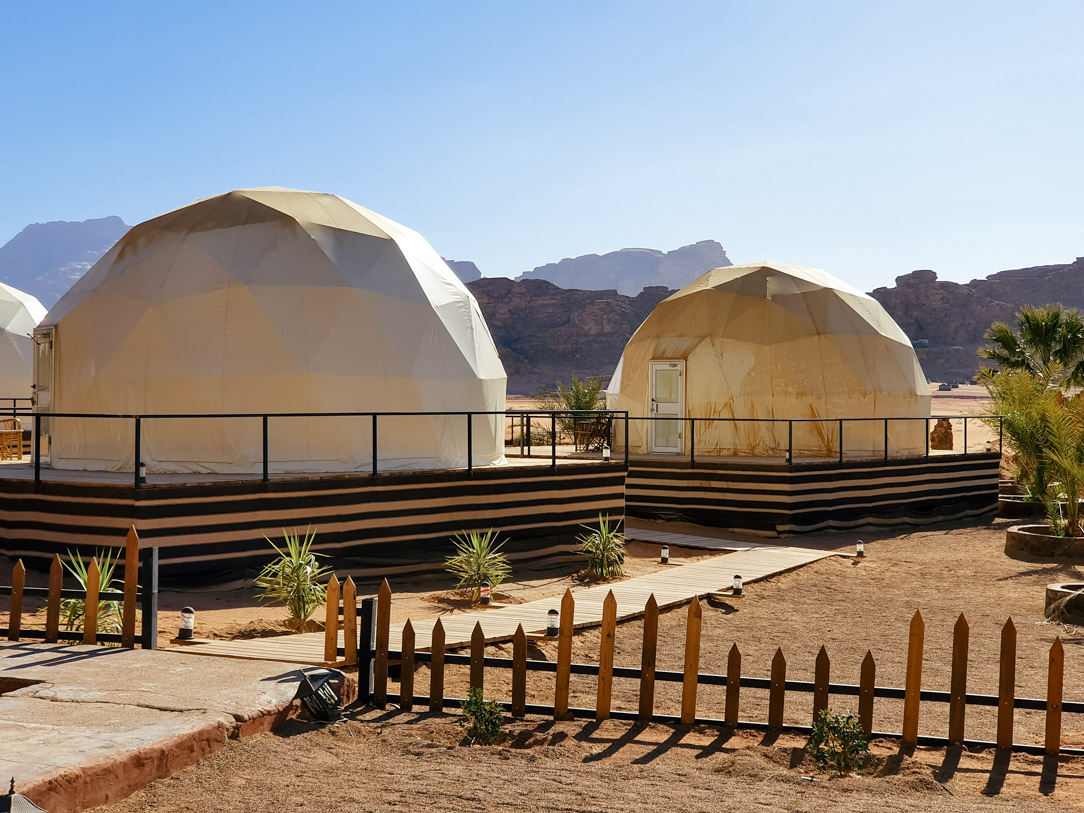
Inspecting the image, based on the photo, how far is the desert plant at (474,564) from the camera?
11570 millimetres

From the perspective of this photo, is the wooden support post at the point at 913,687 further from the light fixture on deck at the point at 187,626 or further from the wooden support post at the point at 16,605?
the wooden support post at the point at 16,605

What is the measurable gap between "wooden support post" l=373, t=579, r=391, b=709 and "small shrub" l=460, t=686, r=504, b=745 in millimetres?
661

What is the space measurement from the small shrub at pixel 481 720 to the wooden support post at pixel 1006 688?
2.87 metres

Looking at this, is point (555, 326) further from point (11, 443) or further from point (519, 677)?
point (519, 677)

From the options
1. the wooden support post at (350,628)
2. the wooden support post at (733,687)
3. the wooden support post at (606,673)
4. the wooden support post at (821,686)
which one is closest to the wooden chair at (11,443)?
the wooden support post at (350,628)

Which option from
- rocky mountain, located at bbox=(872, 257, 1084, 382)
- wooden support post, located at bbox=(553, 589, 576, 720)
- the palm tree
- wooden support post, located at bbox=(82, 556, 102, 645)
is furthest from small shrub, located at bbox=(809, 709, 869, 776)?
rocky mountain, located at bbox=(872, 257, 1084, 382)

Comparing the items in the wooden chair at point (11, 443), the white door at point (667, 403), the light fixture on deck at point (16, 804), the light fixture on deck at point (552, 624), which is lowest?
the light fixture on deck at point (552, 624)

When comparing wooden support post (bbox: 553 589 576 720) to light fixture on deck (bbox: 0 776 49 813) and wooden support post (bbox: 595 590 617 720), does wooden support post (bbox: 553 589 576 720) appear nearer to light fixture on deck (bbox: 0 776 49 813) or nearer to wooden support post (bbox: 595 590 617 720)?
wooden support post (bbox: 595 590 617 720)

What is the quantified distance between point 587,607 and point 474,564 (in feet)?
5.80

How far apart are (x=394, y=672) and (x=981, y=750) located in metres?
4.04

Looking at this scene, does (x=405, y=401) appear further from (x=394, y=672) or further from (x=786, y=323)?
(x=786, y=323)

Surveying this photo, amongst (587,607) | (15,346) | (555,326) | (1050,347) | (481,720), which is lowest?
(587,607)

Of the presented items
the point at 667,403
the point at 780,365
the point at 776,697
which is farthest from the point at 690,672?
the point at 667,403

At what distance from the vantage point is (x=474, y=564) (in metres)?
11.6
